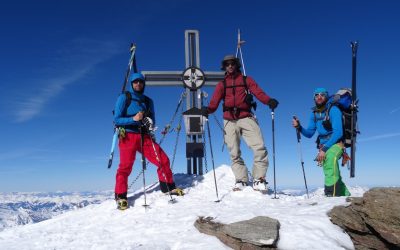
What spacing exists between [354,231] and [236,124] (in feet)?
15.2

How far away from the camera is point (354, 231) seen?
6473 mm

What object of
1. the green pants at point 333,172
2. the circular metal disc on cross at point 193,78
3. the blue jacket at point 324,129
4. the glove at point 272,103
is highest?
the circular metal disc on cross at point 193,78

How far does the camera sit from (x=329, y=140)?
29.8 feet

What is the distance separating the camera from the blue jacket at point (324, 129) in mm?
8984

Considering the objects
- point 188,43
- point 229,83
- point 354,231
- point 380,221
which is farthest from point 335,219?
point 188,43

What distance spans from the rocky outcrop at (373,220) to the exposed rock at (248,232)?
1.40 meters

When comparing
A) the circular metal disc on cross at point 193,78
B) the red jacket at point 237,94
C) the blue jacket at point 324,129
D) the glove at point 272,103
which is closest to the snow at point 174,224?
the blue jacket at point 324,129

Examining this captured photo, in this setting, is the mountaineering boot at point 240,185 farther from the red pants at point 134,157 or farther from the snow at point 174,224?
the red pants at point 134,157

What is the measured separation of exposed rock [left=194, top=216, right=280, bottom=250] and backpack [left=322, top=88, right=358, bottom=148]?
13.4 ft

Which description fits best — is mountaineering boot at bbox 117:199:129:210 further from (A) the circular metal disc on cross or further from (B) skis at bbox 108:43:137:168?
(A) the circular metal disc on cross

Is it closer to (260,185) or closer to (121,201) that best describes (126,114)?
(121,201)

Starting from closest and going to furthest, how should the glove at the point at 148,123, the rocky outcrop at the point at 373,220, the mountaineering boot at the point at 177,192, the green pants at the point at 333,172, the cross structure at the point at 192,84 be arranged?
the rocky outcrop at the point at 373,220 → the green pants at the point at 333,172 → the glove at the point at 148,123 → the mountaineering boot at the point at 177,192 → the cross structure at the point at 192,84

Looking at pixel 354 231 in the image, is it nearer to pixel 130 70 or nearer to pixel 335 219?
pixel 335 219

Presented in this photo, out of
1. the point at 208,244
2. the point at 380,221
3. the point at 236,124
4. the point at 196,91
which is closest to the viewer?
the point at 208,244
